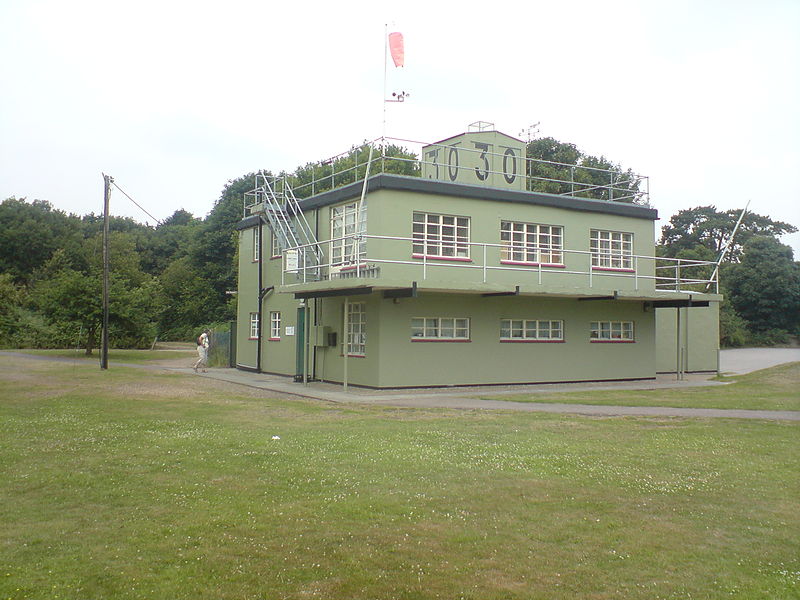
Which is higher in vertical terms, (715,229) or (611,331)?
(715,229)

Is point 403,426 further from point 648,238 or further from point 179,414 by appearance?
point 648,238

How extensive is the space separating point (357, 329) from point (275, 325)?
6400 mm

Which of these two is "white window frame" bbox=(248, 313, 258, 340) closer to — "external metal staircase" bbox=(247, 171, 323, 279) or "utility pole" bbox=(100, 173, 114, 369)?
"external metal staircase" bbox=(247, 171, 323, 279)

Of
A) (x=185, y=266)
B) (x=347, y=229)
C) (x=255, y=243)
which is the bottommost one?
(x=347, y=229)

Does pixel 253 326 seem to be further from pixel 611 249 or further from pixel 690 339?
pixel 690 339

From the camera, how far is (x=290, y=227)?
25.2 metres

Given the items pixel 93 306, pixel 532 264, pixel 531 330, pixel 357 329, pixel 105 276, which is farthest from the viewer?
pixel 93 306

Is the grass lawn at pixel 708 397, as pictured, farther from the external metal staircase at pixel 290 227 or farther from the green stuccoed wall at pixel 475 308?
the external metal staircase at pixel 290 227

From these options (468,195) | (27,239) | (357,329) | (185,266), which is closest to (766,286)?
(468,195)

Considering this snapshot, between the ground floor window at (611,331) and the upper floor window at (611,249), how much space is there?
6.41 feet

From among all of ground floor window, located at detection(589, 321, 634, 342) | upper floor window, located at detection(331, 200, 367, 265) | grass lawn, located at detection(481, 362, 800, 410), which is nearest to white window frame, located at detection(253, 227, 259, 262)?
upper floor window, located at detection(331, 200, 367, 265)

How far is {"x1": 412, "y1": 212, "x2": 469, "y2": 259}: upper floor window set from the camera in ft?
72.9

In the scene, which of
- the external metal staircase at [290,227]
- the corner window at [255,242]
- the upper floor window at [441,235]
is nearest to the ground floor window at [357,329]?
the external metal staircase at [290,227]

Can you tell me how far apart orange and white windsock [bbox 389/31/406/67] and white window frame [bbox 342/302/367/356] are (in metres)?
7.45
